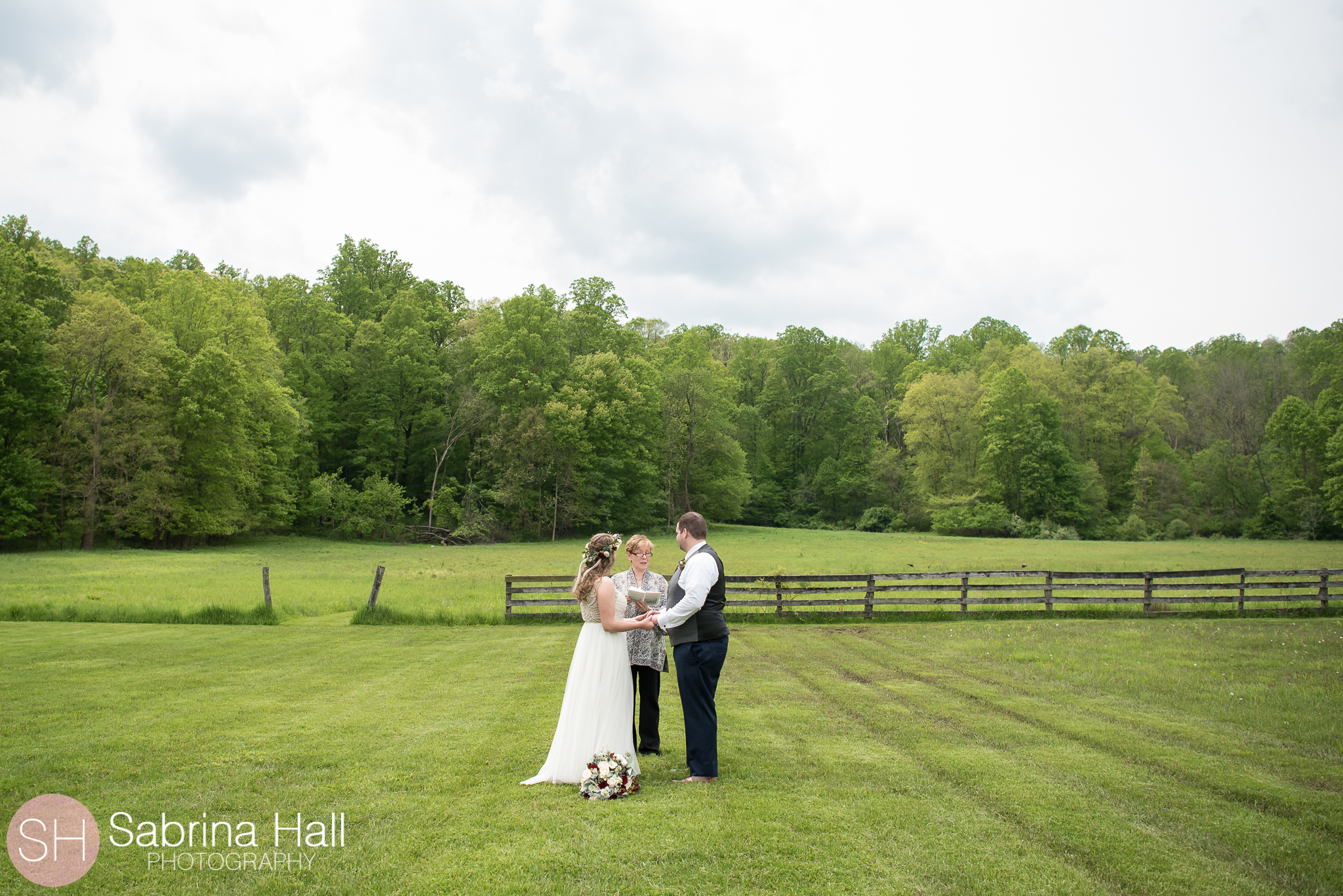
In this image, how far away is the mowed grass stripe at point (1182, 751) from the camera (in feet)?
17.6

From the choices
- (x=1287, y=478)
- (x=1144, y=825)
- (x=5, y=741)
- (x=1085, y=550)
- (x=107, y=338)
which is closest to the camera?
(x=1144, y=825)

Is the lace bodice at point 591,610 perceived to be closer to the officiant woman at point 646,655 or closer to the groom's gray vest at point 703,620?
the officiant woman at point 646,655

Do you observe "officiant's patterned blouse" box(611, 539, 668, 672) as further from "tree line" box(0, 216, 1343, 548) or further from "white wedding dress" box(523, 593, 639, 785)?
"tree line" box(0, 216, 1343, 548)

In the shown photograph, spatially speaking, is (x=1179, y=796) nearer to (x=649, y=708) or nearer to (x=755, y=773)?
(x=755, y=773)

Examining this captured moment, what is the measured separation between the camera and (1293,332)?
63.4 metres

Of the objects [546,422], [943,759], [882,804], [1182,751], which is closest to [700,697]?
[882,804]

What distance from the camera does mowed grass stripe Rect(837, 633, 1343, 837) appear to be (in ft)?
17.6

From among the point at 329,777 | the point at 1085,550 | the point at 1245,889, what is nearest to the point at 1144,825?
the point at 1245,889

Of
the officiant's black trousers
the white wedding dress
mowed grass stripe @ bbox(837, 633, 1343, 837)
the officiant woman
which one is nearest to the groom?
the white wedding dress

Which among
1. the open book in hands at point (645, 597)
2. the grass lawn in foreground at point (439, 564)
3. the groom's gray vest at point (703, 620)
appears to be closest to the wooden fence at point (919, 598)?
the grass lawn in foreground at point (439, 564)

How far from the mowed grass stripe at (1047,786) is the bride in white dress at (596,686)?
273 centimetres

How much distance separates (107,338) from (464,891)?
42372 millimetres

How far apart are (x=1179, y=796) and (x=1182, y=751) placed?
1.43 meters

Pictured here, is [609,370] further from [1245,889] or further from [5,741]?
[1245,889]
